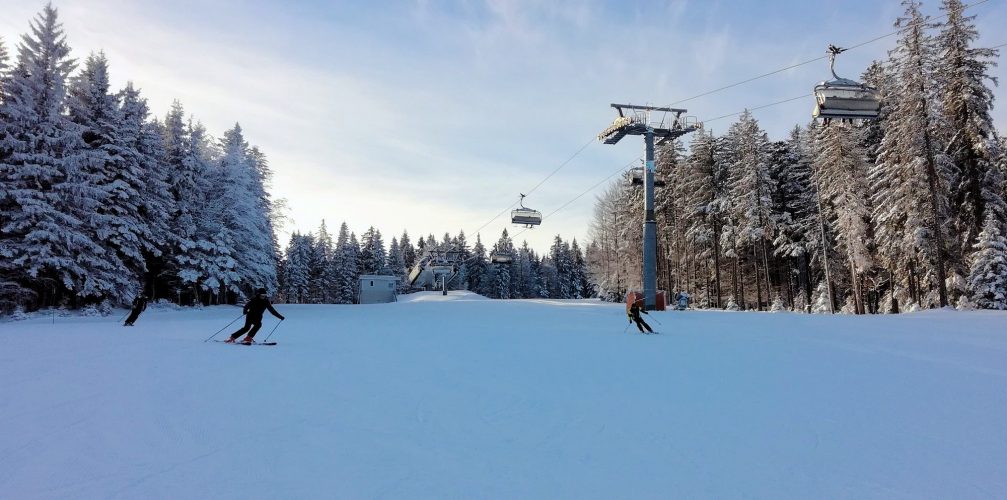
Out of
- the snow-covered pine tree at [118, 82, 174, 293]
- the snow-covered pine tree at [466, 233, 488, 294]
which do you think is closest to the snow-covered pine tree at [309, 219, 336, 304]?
the snow-covered pine tree at [466, 233, 488, 294]

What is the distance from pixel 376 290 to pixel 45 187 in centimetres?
3429

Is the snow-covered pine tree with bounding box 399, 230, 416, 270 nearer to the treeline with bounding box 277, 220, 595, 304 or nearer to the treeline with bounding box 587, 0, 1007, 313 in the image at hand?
the treeline with bounding box 277, 220, 595, 304

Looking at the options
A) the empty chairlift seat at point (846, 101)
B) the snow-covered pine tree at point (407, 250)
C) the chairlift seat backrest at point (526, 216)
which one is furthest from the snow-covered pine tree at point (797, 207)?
the snow-covered pine tree at point (407, 250)

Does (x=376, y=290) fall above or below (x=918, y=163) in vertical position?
below

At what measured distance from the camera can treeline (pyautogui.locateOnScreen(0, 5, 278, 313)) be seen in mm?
22781

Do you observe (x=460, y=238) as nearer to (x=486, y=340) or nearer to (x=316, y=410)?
(x=486, y=340)

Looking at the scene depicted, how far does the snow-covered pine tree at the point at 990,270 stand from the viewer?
24328 millimetres

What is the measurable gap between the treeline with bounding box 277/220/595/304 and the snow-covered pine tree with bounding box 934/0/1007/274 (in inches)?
1709

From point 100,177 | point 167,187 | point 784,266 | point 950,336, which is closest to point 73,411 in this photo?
point 950,336

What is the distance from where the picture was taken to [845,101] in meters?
16.5

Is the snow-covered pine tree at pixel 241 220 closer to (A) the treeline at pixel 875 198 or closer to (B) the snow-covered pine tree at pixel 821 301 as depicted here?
(A) the treeline at pixel 875 198

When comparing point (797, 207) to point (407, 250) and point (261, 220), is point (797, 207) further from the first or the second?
point (407, 250)

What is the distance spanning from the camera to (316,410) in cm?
631

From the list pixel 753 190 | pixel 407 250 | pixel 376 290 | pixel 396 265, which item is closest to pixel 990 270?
pixel 753 190
